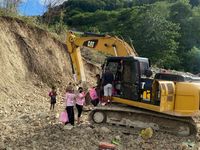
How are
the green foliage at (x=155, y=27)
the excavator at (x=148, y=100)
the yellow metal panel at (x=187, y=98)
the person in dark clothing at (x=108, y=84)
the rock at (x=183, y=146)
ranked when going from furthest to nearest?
the green foliage at (x=155, y=27)
the person in dark clothing at (x=108, y=84)
the excavator at (x=148, y=100)
the yellow metal panel at (x=187, y=98)
the rock at (x=183, y=146)

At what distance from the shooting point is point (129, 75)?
1470cm

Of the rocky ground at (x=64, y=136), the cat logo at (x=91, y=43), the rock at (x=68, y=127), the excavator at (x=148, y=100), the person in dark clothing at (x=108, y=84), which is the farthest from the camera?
the cat logo at (x=91, y=43)

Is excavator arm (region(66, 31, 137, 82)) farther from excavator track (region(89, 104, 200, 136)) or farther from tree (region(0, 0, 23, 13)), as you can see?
tree (region(0, 0, 23, 13))

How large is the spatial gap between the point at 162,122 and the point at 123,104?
137cm

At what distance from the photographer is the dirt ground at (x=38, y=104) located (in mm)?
12266

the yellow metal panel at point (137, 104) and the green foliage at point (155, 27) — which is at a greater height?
the green foliage at point (155, 27)

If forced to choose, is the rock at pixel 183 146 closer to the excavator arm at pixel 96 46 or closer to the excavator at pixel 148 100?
the excavator at pixel 148 100

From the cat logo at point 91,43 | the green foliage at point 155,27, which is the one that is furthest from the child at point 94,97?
the green foliage at point 155,27

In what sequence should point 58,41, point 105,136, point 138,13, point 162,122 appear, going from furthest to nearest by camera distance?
point 138,13 < point 58,41 < point 162,122 < point 105,136

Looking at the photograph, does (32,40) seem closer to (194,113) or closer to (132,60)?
(132,60)

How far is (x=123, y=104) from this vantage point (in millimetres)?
15016

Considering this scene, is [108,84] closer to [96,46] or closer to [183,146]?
[96,46]

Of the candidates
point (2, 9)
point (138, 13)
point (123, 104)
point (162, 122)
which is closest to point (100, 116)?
point (123, 104)

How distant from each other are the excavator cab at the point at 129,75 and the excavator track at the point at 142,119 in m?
0.45
